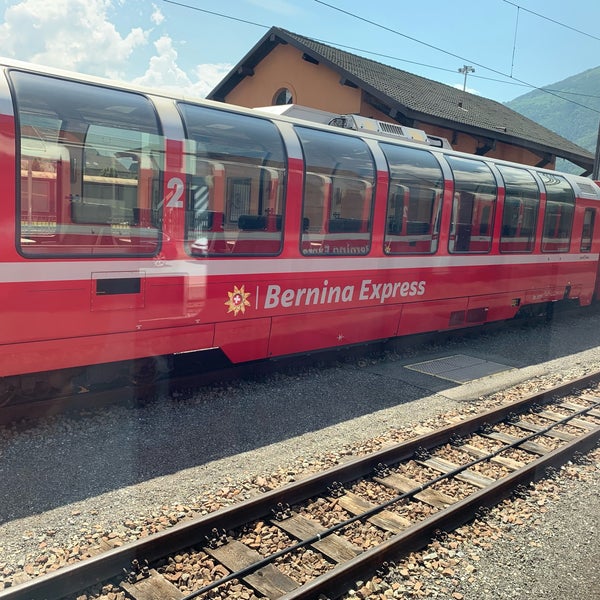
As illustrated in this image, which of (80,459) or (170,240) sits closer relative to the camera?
(80,459)

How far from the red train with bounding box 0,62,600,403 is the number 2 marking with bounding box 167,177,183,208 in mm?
16

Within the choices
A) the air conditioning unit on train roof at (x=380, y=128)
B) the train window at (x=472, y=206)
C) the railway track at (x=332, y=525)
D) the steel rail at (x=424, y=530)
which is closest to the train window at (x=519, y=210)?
the train window at (x=472, y=206)

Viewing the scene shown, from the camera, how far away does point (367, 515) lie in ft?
13.8

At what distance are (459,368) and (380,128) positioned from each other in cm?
359

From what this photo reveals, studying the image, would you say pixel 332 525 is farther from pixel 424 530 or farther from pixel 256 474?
pixel 256 474

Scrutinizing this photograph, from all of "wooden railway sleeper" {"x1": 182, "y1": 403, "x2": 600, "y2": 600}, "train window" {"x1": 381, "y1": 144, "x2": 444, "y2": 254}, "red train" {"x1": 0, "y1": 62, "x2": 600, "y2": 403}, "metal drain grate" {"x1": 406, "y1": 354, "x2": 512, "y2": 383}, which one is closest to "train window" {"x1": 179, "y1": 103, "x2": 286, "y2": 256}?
"red train" {"x1": 0, "y1": 62, "x2": 600, "y2": 403}

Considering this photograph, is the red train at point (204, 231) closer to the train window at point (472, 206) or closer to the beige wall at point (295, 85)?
the train window at point (472, 206)

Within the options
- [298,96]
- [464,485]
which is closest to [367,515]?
[464,485]

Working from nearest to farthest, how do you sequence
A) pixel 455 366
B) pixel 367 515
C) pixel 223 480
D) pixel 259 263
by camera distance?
1. pixel 367 515
2. pixel 223 480
3. pixel 259 263
4. pixel 455 366

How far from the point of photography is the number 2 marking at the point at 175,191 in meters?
5.58

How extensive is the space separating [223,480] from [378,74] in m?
17.9

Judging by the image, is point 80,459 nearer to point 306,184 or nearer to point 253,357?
point 253,357

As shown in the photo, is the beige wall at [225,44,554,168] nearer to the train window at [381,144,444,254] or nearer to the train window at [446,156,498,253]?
the train window at [446,156,498,253]

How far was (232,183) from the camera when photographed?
6.12 meters
